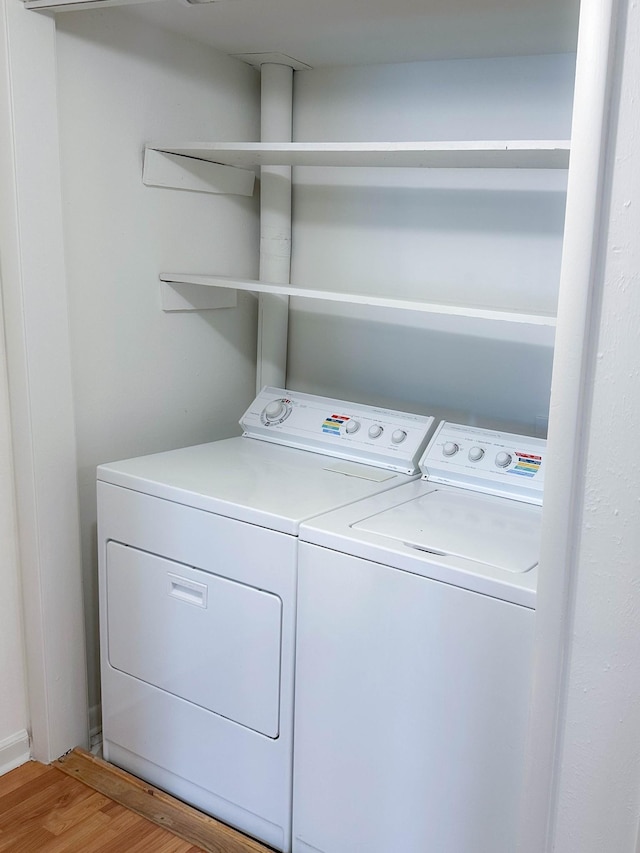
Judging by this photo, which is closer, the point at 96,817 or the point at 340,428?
the point at 96,817

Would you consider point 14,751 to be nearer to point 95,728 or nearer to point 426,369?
point 95,728

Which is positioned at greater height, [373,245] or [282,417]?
[373,245]

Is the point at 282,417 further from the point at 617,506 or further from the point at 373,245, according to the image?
the point at 617,506

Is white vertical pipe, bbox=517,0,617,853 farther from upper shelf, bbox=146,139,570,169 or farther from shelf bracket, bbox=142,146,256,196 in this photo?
shelf bracket, bbox=142,146,256,196

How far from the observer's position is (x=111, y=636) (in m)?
2.21

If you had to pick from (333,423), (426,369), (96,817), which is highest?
(426,369)

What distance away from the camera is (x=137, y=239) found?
7.56ft

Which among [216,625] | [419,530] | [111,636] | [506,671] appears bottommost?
[111,636]

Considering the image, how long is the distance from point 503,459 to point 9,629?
1.38 m

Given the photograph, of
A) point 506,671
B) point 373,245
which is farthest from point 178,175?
point 506,671

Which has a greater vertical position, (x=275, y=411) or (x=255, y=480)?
(x=275, y=411)

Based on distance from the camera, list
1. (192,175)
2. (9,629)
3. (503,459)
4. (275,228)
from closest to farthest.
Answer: (503,459)
(9,629)
(192,175)
(275,228)

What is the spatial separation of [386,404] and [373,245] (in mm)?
494

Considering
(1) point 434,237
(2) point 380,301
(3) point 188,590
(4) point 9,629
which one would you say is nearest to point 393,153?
(2) point 380,301
